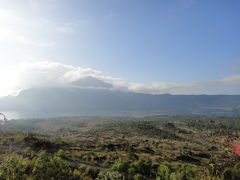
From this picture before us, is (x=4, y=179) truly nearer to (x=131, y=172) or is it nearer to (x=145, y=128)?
(x=131, y=172)

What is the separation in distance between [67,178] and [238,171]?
126ft

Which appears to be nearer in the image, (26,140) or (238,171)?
(238,171)

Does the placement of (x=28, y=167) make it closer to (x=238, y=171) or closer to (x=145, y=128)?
(x=238, y=171)

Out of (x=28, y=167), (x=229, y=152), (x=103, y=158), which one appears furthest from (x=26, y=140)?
(x=229, y=152)

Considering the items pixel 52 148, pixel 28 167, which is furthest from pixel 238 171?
pixel 52 148

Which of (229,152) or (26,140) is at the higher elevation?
(229,152)

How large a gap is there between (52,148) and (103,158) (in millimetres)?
22814

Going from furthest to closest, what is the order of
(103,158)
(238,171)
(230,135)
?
1. (103,158)
2. (238,171)
3. (230,135)

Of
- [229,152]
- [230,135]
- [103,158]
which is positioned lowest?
[103,158]

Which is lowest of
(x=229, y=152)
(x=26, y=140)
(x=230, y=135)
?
(x=26, y=140)

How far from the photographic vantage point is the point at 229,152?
31.7ft

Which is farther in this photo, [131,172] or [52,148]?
[52,148]

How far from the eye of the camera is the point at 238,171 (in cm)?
4450

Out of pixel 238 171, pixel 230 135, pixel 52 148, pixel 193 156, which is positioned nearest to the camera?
pixel 230 135
